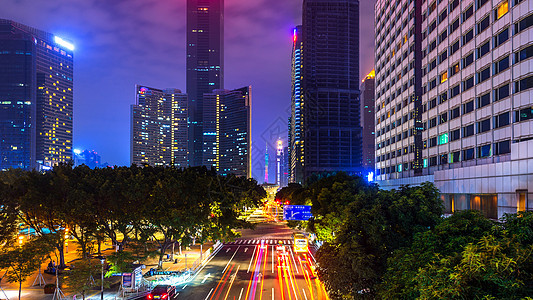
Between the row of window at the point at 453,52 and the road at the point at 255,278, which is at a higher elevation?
the row of window at the point at 453,52

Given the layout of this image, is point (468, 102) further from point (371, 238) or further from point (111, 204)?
point (111, 204)

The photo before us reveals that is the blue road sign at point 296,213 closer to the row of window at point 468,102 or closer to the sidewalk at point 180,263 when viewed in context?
the sidewalk at point 180,263

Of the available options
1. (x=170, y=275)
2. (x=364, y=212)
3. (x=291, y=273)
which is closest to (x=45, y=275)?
(x=170, y=275)

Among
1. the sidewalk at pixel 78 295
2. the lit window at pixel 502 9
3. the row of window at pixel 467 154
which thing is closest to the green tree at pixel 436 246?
the sidewalk at pixel 78 295

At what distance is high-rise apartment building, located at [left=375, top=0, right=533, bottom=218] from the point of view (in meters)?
40.0

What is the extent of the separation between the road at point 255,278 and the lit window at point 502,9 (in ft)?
123

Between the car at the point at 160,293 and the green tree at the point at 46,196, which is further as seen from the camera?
the green tree at the point at 46,196

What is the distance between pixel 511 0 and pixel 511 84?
A: 30.9 ft

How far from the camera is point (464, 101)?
54.2 meters

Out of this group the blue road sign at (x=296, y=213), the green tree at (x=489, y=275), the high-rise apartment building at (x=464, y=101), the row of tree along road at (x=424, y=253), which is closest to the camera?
the green tree at (x=489, y=275)

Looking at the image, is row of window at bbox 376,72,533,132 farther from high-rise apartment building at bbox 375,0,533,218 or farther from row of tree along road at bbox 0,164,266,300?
row of tree along road at bbox 0,164,266,300

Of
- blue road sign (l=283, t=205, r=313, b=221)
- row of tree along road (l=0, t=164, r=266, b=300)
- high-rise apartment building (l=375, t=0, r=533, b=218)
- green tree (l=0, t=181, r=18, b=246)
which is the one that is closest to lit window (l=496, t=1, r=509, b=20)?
high-rise apartment building (l=375, t=0, r=533, b=218)

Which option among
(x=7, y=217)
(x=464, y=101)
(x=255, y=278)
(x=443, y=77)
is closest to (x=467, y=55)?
(x=464, y=101)

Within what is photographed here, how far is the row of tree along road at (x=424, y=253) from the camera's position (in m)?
13.3
